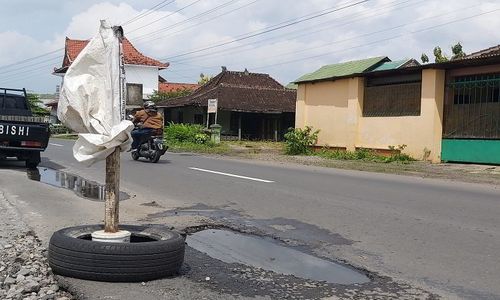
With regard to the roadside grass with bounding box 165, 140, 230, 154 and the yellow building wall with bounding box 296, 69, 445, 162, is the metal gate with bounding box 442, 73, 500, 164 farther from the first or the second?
the roadside grass with bounding box 165, 140, 230, 154

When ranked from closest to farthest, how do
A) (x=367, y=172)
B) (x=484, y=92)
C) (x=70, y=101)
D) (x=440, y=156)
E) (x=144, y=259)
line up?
(x=144, y=259) → (x=70, y=101) → (x=367, y=172) → (x=484, y=92) → (x=440, y=156)

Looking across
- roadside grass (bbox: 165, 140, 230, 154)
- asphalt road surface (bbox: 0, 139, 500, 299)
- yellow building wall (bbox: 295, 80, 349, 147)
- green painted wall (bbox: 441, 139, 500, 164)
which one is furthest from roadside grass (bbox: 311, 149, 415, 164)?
asphalt road surface (bbox: 0, 139, 500, 299)

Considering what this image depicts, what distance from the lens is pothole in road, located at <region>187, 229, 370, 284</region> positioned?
5.33m

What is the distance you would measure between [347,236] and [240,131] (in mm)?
32019

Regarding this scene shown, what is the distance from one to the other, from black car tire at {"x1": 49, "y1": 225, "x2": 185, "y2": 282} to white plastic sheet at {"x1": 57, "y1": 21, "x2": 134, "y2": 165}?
0.78 metres

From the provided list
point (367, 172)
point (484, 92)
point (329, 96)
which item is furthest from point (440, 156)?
point (329, 96)

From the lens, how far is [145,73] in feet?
167

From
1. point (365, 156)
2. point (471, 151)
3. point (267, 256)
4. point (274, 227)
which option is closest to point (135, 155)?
point (365, 156)

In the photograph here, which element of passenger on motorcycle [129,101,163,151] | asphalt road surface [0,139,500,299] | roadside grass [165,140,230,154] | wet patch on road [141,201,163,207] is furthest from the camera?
roadside grass [165,140,230,154]

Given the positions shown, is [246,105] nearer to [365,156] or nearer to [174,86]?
[365,156]

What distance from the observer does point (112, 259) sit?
15.4 ft

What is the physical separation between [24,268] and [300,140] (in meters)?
20.5

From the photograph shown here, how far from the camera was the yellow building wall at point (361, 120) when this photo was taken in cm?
1959

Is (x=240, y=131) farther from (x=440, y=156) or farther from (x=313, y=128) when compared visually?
(x=440, y=156)
